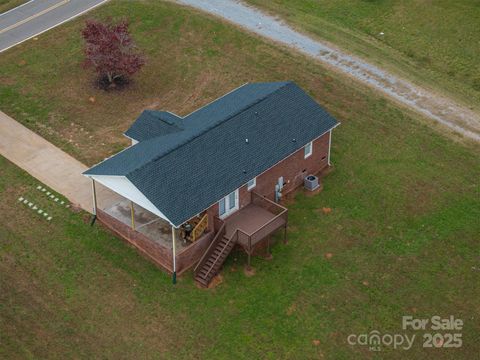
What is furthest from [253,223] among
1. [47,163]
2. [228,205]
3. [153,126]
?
[47,163]

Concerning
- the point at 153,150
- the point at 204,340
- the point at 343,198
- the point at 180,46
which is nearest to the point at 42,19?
the point at 180,46

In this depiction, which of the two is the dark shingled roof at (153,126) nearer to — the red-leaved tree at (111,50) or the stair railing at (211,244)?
the stair railing at (211,244)

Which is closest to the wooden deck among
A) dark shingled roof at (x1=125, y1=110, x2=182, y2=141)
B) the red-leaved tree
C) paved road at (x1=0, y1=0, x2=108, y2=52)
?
dark shingled roof at (x1=125, y1=110, x2=182, y2=141)

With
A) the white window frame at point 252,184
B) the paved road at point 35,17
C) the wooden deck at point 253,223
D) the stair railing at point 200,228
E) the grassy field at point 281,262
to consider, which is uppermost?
the paved road at point 35,17

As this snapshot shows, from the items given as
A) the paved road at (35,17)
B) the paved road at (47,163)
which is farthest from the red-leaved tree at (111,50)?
the paved road at (35,17)

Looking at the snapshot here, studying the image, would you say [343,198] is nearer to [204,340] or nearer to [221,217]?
[221,217]

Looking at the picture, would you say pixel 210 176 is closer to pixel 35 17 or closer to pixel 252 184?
pixel 252 184

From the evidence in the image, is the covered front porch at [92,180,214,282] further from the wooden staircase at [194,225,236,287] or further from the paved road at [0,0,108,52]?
the paved road at [0,0,108,52]
